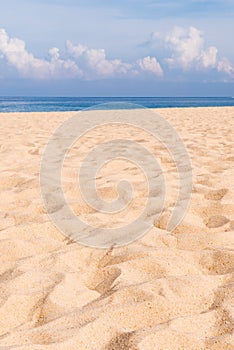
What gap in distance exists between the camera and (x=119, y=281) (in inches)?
73.9

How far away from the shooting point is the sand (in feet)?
4.86

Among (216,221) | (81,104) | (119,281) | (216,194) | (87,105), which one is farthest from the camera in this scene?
(81,104)

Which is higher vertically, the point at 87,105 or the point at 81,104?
the point at 87,105

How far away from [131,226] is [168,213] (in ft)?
0.97

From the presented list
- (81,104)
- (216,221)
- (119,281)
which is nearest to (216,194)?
(216,221)

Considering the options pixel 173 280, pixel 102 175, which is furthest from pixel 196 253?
pixel 102 175

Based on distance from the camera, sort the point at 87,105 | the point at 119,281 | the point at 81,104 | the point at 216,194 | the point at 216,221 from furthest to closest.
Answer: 1. the point at 81,104
2. the point at 87,105
3. the point at 216,194
4. the point at 216,221
5. the point at 119,281

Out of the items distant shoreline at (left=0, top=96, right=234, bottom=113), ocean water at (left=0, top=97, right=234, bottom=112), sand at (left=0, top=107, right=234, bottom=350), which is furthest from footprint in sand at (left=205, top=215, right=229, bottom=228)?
ocean water at (left=0, top=97, right=234, bottom=112)

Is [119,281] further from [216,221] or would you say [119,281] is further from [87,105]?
[87,105]

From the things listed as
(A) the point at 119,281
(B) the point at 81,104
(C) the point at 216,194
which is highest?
(C) the point at 216,194

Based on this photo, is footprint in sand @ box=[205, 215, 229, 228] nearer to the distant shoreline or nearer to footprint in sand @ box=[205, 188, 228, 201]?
footprint in sand @ box=[205, 188, 228, 201]

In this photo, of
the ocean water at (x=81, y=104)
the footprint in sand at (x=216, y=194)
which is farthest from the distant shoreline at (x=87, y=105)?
the footprint in sand at (x=216, y=194)

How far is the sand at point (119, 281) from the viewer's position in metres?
1.48

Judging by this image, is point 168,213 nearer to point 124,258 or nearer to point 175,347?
→ point 124,258
